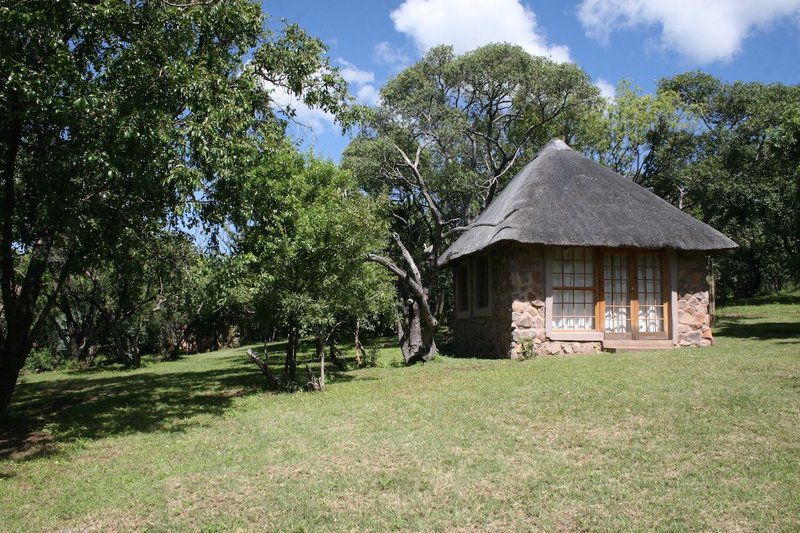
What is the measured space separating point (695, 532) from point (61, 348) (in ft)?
96.8

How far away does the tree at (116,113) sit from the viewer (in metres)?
7.55

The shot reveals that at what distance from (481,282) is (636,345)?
4422 mm

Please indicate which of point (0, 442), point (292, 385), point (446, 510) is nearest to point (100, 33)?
point (0, 442)

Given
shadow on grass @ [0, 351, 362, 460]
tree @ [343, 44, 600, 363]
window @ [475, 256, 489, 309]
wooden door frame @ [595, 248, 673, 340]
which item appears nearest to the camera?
shadow on grass @ [0, 351, 362, 460]

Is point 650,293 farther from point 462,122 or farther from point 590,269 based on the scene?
point 462,122

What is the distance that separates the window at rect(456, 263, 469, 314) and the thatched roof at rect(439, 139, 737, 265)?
1619 millimetres

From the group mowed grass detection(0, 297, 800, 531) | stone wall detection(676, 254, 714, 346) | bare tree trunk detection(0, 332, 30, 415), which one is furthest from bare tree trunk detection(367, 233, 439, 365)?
bare tree trunk detection(0, 332, 30, 415)

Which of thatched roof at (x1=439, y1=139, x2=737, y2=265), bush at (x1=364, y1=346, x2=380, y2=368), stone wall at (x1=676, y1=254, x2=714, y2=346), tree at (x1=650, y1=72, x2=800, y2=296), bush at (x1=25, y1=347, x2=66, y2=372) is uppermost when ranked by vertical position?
tree at (x1=650, y1=72, x2=800, y2=296)

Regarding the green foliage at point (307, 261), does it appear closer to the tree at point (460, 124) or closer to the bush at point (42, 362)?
the tree at point (460, 124)

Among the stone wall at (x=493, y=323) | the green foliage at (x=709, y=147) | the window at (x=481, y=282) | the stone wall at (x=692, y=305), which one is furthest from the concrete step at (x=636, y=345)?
the green foliage at (x=709, y=147)

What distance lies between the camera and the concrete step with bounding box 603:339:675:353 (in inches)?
568

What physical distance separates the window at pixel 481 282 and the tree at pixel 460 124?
622 centimetres

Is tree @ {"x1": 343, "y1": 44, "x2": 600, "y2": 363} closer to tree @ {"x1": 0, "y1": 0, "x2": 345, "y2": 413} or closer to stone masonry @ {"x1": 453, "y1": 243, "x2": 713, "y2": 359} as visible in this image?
stone masonry @ {"x1": 453, "y1": 243, "x2": 713, "y2": 359}

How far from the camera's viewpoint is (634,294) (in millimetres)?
14875
